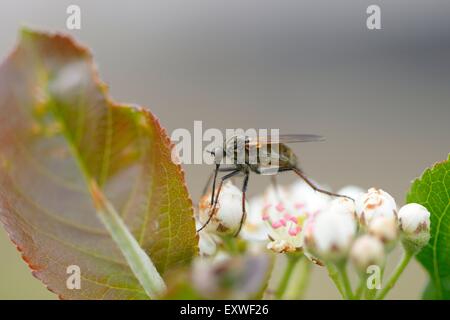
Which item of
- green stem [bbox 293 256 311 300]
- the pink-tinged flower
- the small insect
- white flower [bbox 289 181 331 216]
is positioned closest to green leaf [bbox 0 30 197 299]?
the pink-tinged flower

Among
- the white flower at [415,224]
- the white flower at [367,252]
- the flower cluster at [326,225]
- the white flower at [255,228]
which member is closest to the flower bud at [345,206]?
the flower cluster at [326,225]

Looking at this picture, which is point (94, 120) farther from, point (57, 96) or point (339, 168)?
point (339, 168)

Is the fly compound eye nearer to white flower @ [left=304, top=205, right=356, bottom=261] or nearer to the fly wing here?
the fly wing

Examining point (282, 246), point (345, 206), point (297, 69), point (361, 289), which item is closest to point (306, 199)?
point (282, 246)

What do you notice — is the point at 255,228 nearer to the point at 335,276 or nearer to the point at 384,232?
the point at 335,276

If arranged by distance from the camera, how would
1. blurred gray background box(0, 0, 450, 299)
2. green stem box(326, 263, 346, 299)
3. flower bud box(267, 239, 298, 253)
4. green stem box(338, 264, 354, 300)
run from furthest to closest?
1. blurred gray background box(0, 0, 450, 299)
2. flower bud box(267, 239, 298, 253)
3. green stem box(326, 263, 346, 299)
4. green stem box(338, 264, 354, 300)

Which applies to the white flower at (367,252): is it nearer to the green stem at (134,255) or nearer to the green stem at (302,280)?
the green stem at (134,255)

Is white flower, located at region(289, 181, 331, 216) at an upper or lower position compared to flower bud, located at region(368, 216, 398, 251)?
lower

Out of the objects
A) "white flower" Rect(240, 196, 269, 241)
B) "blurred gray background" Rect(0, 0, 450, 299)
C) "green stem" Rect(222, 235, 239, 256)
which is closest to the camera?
"green stem" Rect(222, 235, 239, 256)

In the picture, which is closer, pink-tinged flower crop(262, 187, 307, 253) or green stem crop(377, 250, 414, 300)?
green stem crop(377, 250, 414, 300)
